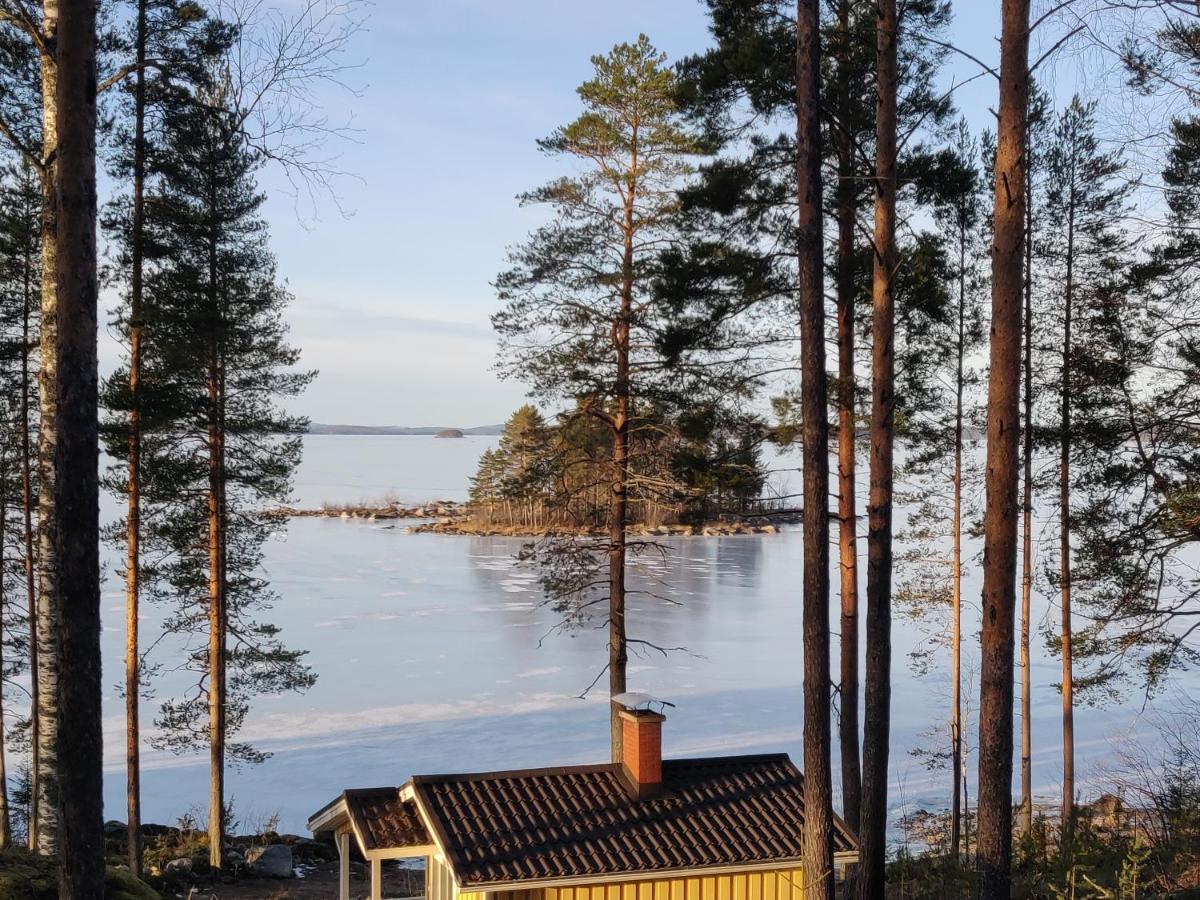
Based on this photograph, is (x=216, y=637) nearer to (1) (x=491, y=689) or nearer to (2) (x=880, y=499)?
(1) (x=491, y=689)

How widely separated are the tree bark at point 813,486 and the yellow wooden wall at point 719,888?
134 centimetres

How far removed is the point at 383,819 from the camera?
9711mm

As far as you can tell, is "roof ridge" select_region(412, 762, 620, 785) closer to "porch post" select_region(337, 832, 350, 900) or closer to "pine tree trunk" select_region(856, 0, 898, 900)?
"porch post" select_region(337, 832, 350, 900)

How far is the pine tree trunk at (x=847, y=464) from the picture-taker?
36.4ft

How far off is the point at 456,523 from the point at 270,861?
4293 cm

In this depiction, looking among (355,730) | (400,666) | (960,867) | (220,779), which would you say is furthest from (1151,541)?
(400,666)

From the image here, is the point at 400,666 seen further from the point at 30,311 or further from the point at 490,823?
the point at 490,823

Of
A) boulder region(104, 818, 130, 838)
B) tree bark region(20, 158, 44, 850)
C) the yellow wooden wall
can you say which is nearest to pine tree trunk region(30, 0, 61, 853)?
the yellow wooden wall

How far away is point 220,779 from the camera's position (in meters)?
13.9

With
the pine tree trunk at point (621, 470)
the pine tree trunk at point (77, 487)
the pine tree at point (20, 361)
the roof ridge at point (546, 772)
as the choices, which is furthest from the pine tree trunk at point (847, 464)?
the pine tree at point (20, 361)

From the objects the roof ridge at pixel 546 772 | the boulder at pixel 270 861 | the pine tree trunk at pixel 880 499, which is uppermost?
the pine tree trunk at pixel 880 499

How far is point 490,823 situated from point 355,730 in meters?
11.2

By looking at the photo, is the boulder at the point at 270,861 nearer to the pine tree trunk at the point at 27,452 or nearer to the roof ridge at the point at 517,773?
the pine tree trunk at the point at 27,452

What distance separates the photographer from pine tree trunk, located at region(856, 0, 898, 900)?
8469 mm
